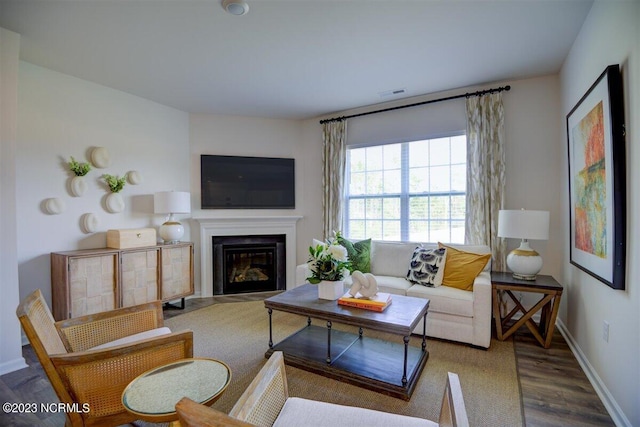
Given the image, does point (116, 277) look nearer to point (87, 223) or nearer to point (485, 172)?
point (87, 223)

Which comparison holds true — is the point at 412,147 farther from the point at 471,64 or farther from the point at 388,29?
the point at 388,29

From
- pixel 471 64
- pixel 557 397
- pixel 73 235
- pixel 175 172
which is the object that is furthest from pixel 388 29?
pixel 73 235

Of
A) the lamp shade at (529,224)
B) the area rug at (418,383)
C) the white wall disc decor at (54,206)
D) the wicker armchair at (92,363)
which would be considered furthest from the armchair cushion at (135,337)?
the lamp shade at (529,224)

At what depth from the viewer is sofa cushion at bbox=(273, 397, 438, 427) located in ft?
3.78

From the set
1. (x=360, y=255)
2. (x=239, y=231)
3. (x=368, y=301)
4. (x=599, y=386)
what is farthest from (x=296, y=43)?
(x=599, y=386)

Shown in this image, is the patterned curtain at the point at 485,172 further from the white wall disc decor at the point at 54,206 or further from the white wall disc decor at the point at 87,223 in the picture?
the white wall disc decor at the point at 54,206

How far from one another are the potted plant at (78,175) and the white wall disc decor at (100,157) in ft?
0.47

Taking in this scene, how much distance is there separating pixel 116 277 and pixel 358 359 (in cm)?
264

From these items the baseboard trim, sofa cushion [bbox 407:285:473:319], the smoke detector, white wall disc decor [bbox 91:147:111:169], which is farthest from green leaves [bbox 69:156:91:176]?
the baseboard trim

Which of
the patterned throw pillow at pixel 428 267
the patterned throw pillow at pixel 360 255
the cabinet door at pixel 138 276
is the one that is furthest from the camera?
the patterned throw pillow at pixel 360 255

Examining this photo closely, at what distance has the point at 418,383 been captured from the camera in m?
2.15

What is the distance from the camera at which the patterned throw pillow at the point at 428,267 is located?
3086 mm

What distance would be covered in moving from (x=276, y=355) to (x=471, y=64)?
3.18m

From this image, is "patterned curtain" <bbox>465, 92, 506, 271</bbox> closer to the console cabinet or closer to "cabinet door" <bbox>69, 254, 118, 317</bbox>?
the console cabinet
